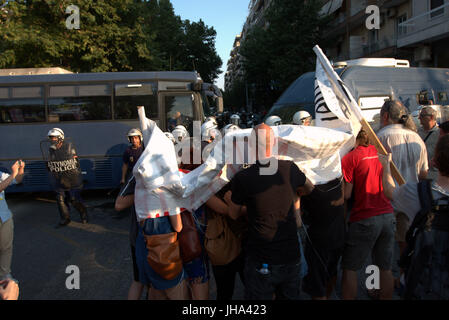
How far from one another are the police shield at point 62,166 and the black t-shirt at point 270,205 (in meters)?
4.82

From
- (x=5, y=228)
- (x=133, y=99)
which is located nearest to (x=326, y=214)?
(x=5, y=228)

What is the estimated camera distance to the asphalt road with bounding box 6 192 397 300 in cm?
364

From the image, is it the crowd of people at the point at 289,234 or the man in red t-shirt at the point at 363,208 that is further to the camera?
the man in red t-shirt at the point at 363,208

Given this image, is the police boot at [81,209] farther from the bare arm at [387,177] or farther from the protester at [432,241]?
the protester at [432,241]

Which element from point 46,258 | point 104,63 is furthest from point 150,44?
point 46,258

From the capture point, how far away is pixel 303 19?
23172 mm

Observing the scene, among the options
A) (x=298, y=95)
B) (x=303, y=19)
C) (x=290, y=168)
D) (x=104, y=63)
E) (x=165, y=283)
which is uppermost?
(x=303, y=19)

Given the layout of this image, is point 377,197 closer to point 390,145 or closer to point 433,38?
point 390,145

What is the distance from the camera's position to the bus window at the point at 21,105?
25.7ft

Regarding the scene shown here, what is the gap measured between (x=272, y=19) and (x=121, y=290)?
24.6 m

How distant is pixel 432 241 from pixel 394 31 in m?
22.5

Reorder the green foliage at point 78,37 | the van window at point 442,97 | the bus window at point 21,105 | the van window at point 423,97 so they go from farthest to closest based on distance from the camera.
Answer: the green foliage at point 78,37
the van window at point 442,97
the bus window at point 21,105
the van window at point 423,97
